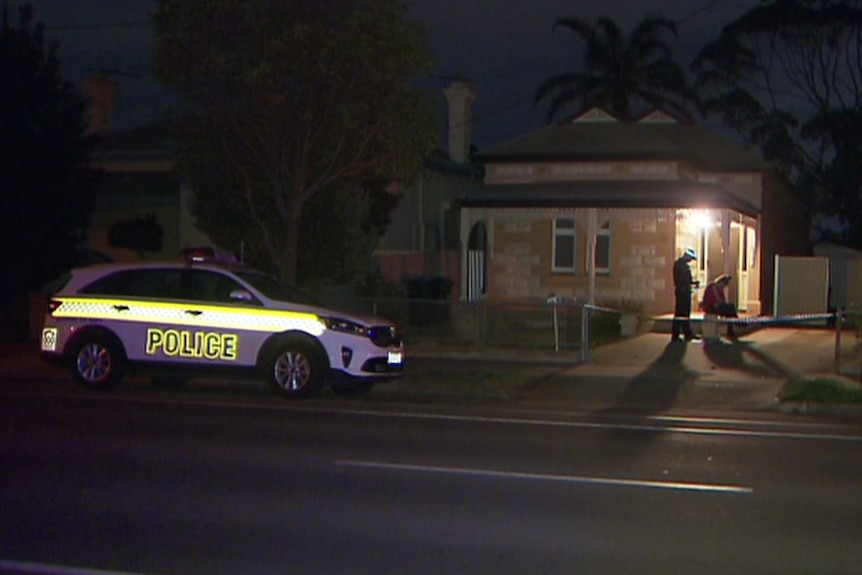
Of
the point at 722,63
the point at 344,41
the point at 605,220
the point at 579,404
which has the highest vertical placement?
the point at 722,63

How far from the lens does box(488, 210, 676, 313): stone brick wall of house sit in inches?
1177

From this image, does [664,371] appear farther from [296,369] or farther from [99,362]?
[99,362]

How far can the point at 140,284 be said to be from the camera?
17266mm

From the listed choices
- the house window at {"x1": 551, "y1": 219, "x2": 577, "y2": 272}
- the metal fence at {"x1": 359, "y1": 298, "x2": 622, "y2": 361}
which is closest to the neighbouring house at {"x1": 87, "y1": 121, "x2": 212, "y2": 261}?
the house window at {"x1": 551, "y1": 219, "x2": 577, "y2": 272}

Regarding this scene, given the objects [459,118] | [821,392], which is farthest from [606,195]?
[821,392]

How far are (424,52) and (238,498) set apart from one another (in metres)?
10.9

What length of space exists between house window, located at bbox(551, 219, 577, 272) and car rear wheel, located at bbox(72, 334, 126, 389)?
15.5 m

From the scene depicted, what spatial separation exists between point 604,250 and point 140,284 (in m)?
15.7

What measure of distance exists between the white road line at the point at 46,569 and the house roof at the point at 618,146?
2387cm

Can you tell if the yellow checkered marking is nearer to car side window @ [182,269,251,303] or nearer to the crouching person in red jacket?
car side window @ [182,269,251,303]

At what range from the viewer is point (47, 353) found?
690 inches

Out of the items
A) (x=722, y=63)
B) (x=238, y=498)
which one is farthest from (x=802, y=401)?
(x=722, y=63)

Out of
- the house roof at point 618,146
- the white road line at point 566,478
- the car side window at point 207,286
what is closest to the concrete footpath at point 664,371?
the car side window at point 207,286

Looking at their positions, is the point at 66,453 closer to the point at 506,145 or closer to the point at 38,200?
the point at 38,200
